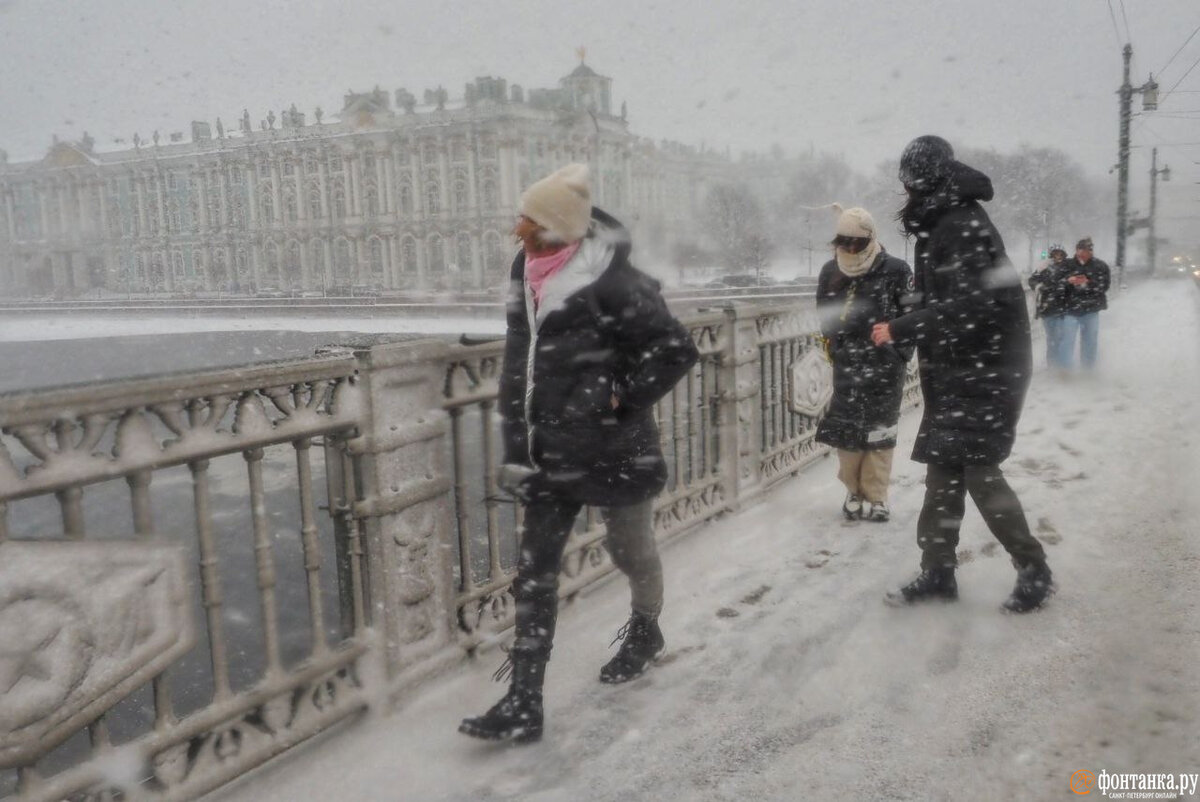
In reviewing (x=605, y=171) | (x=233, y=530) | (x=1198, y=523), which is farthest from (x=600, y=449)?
(x=605, y=171)

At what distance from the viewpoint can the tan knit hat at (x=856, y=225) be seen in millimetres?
5258

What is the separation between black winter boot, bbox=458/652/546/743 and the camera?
3.07m

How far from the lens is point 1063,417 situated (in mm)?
8648

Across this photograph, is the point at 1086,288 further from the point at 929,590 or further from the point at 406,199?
the point at 406,199

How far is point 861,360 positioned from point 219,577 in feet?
12.2

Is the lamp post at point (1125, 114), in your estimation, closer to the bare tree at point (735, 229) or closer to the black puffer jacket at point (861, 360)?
the black puffer jacket at point (861, 360)

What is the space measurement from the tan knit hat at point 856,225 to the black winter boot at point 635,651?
2719 mm

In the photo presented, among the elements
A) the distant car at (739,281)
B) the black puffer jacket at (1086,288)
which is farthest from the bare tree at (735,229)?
the black puffer jacket at (1086,288)

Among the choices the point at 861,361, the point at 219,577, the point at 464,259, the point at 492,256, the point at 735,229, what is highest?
the point at 735,229

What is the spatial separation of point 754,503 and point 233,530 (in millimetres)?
4225

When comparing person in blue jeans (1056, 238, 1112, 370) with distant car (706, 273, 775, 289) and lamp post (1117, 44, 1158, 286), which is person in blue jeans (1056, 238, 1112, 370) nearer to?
lamp post (1117, 44, 1158, 286)

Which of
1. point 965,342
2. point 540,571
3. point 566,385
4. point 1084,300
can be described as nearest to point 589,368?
point 566,385

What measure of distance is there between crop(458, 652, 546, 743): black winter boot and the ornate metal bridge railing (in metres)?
0.51

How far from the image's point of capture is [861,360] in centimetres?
554
